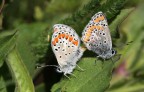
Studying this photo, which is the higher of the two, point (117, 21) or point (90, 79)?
point (117, 21)

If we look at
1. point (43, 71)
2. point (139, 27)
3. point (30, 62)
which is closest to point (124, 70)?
point (139, 27)

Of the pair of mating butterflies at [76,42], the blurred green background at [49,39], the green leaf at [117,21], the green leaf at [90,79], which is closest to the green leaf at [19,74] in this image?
the blurred green background at [49,39]

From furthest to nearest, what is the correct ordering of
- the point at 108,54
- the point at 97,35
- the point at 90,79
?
the point at 97,35 → the point at 108,54 → the point at 90,79

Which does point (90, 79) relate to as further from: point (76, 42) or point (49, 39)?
point (49, 39)

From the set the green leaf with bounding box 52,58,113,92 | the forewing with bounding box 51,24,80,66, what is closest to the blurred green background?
the green leaf with bounding box 52,58,113,92

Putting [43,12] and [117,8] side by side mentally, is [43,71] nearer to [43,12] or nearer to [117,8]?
[117,8]

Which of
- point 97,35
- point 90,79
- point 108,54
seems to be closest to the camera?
point 90,79

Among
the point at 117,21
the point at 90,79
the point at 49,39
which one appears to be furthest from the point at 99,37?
the point at 90,79

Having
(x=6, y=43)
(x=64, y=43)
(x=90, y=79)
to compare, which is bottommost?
(x=90, y=79)
